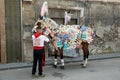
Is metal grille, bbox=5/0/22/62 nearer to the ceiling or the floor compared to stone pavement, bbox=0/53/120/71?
nearer to the ceiling

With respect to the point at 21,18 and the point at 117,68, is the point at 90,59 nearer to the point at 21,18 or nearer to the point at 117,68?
the point at 117,68

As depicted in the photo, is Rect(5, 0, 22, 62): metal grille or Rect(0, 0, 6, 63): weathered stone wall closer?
Rect(0, 0, 6, 63): weathered stone wall

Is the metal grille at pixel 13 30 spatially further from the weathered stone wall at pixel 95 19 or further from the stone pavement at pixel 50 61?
the stone pavement at pixel 50 61

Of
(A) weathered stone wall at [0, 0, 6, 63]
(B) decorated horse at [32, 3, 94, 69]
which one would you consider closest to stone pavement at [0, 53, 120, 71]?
(A) weathered stone wall at [0, 0, 6, 63]

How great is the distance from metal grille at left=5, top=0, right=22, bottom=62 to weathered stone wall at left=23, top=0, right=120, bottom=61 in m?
0.28

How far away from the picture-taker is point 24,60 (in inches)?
417

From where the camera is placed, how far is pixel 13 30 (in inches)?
404

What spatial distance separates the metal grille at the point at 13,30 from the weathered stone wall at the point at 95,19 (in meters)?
0.28

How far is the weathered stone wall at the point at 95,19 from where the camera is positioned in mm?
10609

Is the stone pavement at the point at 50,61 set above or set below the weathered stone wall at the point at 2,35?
below

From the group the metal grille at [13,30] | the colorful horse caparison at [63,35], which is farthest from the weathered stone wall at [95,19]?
the colorful horse caparison at [63,35]

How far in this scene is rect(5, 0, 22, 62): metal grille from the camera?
10125 millimetres

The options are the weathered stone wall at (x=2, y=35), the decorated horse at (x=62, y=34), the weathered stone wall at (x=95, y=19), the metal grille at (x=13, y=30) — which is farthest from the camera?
the weathered stone wall at (x=95, y=19)

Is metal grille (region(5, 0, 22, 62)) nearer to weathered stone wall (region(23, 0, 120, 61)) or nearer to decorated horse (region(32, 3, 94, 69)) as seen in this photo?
weathered stone wall (region(23, 0, 120, 61))
